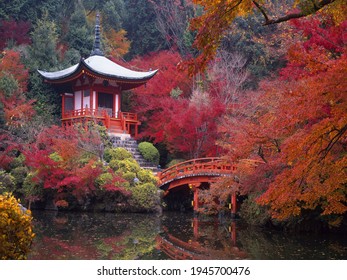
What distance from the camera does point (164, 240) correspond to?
1248 centimetres

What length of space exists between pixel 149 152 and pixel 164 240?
33.3ft

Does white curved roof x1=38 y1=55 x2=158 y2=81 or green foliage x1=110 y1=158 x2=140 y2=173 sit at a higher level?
white curved roof x1=38 y1=55 x2=158 y2=81

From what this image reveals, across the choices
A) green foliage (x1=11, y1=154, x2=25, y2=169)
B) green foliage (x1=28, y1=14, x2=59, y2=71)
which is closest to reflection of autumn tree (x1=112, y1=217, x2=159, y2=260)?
green foliage (x1=11, y1=154, x2=25, y2=169)

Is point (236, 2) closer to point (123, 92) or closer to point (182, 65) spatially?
point (182, 65)

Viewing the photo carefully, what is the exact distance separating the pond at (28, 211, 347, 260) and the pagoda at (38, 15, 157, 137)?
8215 millimetres

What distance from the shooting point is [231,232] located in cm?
1416

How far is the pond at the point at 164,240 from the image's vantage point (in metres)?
10.3

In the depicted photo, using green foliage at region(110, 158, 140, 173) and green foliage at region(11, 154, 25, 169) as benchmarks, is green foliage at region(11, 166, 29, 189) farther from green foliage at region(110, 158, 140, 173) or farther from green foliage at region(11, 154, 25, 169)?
green foliage at region(110, 158, 140, 173)

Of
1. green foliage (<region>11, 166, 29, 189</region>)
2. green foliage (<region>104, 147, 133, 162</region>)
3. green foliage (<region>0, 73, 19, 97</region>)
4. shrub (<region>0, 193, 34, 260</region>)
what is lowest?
shrub (<region>0, 193, 34, 260</region>)

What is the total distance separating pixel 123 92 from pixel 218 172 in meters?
10.8

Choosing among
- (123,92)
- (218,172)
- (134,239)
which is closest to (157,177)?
(218,172)

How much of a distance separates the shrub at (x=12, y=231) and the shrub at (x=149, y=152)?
1544cm

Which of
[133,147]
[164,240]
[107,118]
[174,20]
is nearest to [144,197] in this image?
[164,240]

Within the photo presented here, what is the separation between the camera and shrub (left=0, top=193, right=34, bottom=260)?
641 centimetres
